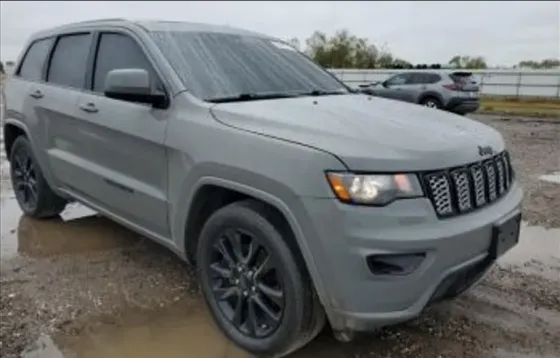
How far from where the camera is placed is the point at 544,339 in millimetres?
3121

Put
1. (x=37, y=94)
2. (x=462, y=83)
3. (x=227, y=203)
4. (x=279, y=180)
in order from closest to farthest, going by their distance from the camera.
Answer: (x=279, y=180), (x=227, y=203), (x=37, y=94), (x=462, y=83)

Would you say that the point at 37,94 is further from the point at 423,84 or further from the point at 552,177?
the point at 423,84

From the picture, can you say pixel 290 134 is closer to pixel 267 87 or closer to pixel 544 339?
pixel 267 87

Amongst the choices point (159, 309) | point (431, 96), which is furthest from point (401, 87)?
point (159, 309)

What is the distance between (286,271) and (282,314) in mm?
257

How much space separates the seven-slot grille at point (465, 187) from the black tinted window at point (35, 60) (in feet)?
13.3

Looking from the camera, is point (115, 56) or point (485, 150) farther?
point (115, 56)

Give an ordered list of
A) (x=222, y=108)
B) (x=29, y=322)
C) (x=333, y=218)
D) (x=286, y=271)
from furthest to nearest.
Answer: (x=29, y=322) → (x=222, y=108) → (x=286, y=271) → (x=333, y=218)

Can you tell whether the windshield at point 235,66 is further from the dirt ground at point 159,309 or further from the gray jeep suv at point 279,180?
the dirt ground at point 159,309

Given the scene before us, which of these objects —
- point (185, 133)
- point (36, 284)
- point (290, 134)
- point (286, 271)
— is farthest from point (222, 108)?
point (36, 284)

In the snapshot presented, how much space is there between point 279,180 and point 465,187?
91cm

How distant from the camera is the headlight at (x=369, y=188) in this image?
245 cm

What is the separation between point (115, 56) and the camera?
13.4 feet

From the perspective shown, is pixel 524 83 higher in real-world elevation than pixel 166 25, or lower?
lower
